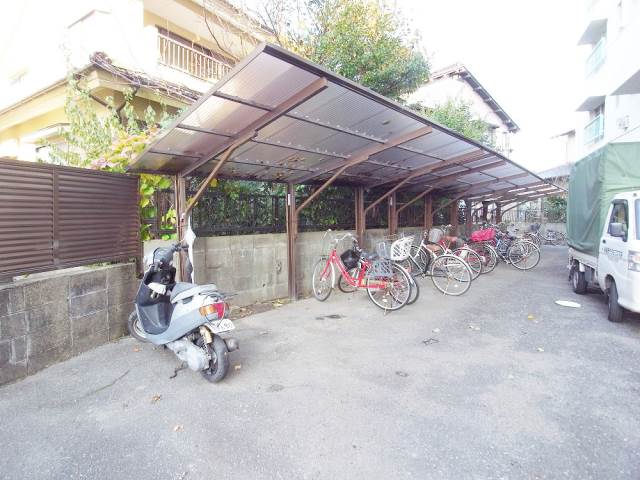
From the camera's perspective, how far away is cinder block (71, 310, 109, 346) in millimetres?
3529

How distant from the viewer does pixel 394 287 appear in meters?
5.41

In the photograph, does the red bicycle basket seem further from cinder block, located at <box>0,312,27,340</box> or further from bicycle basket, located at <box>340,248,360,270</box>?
cinder block, located at <box>0,312,27,340</box>

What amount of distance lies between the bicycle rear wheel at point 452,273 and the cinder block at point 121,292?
5.06m

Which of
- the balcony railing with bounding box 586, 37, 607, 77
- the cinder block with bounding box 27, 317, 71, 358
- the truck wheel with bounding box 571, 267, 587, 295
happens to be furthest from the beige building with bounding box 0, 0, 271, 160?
the balcony railing with bounding box 586, 37, 607, 77

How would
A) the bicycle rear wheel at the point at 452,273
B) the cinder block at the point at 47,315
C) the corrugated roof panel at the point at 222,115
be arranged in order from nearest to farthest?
the cinder block at the point at 47,315 → the corrugated roof panel at the point at 222,115 → the bicycle rear wheel at the point at 452,273

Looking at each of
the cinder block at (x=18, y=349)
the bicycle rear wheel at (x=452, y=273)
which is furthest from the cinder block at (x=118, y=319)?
the bicycle rear wheel at (x=452, y=273)

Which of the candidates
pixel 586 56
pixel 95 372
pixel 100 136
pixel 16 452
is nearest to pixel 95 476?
pixel 16 452

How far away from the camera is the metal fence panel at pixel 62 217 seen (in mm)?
3043

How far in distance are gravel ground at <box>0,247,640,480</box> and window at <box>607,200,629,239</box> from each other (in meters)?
1.36

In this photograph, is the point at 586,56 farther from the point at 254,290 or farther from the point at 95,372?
the point at 95,372

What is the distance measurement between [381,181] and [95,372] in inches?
227

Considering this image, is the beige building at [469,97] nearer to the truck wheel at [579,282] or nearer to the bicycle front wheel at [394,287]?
the truck wheel at [579,282]

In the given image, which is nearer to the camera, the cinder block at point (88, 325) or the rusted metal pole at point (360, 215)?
the cinder block at point (88, 325)

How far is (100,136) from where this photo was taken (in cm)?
470
